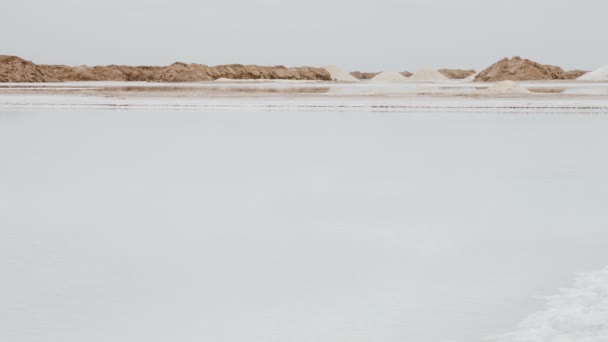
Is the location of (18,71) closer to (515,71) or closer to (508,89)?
(515,71)

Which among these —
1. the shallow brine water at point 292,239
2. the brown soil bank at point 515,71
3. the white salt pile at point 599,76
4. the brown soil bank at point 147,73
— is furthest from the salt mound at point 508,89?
the brown soil bank at point 147,73

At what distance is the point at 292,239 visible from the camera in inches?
274

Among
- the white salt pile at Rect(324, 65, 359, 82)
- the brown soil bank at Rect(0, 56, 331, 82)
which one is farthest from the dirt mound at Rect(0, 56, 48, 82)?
the white salt pile at Rect(324, 65, 359, 82)

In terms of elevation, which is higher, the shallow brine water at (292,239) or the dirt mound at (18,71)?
the shallow brine water at (292,239)

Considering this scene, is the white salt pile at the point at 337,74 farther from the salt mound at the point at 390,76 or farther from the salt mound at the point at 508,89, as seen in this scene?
the salt mound at the point at 508,89

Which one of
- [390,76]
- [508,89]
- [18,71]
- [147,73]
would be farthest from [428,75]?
[508,89]

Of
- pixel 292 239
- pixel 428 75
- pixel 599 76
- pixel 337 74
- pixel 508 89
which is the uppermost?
pixel 292 239

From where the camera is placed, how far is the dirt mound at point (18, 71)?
372 feet

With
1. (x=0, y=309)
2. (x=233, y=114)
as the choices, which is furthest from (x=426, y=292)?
(x=233, y=114)

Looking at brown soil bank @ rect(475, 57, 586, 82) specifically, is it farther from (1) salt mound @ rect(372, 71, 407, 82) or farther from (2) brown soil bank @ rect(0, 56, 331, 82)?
(2) brown soil bank @ rect(0, 56, 331, 82)

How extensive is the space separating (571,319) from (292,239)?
9.30 ft

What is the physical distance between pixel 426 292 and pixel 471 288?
1.01 ft

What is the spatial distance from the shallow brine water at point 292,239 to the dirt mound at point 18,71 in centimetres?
10513

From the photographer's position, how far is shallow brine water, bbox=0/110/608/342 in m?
4.75
